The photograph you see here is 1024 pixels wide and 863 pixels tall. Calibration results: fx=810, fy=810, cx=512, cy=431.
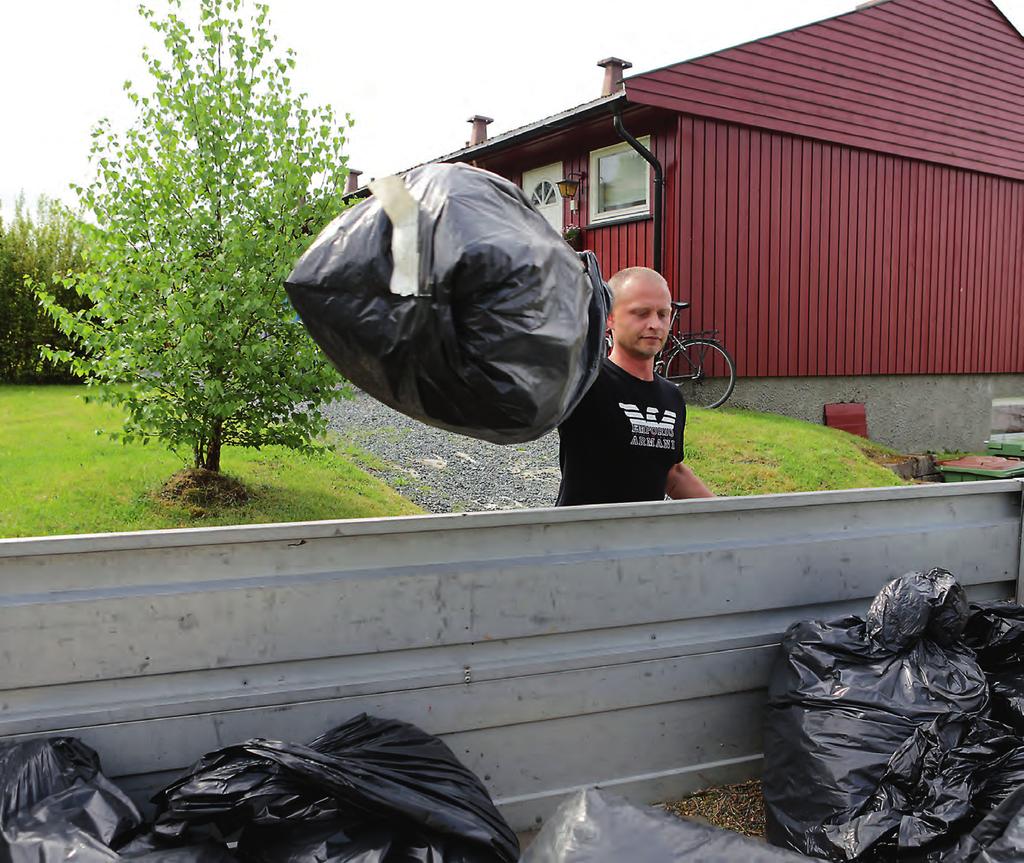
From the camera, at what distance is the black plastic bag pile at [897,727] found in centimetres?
174

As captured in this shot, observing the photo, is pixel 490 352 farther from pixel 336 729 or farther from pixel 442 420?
pixel 336 729

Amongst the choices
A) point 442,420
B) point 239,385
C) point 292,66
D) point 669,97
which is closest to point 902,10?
point 669,97

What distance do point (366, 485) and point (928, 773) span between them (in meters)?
4.80

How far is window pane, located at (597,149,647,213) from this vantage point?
1106cm

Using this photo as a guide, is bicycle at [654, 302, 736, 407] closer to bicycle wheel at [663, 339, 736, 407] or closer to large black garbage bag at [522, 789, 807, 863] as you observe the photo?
bicycle wheel at [663, 339, 736, 407]

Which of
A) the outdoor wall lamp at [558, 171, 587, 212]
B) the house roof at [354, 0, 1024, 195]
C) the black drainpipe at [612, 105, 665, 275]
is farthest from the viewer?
the outdoor wall lamp at [558, 171, 587, 212]

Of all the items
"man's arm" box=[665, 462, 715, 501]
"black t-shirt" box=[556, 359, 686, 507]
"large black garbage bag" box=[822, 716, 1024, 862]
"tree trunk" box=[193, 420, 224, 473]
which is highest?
"black t-shirt" box=[556, 359, 686, 507]

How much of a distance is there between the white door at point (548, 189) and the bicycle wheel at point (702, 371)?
129 inches

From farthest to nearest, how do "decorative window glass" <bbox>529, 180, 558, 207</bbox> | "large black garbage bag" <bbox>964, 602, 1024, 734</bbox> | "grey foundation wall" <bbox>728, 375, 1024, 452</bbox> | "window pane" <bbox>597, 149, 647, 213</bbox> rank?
"decorative window glass" <bbox>529, 180, 558, 207</bbox>
"grey foundation wall" <bbox>728, 375, 1024, 452</bbox>
"window pane" <bbox>597, 149, 647, 213</bbox>
"large black garbage bag" <bbox>964, 602, 1024, 734</bbox>

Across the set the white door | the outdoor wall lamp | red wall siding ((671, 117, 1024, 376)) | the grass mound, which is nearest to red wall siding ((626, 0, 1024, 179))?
red wall siding ((671, 117, 1024, 376))

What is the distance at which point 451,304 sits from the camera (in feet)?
4.17

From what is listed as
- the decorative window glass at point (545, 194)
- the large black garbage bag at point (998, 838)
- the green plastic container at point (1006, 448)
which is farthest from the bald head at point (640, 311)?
the decorative window glass at point (545, 194)

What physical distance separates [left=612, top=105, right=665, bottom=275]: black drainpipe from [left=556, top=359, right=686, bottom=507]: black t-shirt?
26.7 feet

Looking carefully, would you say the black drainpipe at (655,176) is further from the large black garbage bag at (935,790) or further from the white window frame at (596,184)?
the large black garbage bag at (935,790)
